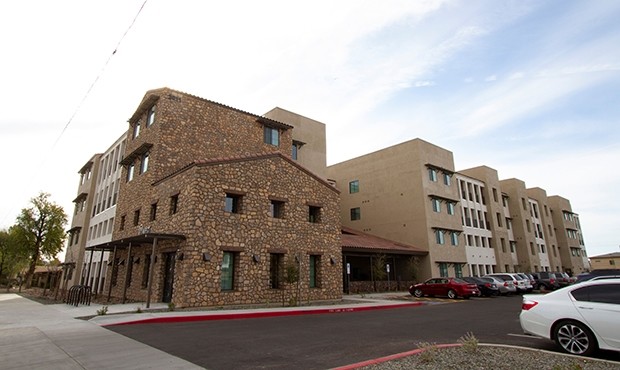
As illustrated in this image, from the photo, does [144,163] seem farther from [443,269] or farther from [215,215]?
[443,269]

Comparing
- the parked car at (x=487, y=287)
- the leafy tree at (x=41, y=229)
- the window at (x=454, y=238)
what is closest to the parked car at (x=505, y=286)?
the parked car at (x=487, y=287)

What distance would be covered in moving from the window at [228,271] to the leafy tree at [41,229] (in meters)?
42.7

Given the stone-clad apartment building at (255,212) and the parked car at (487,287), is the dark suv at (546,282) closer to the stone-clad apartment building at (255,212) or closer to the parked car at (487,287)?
the stone-clad apartment building at (255,212)

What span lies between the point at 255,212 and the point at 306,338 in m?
10.9

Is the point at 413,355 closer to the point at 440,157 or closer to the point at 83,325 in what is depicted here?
the point at 83,325

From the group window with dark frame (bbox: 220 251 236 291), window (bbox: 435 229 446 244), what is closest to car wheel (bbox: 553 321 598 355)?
window with dark frame (bbox: 220 251 236 291)

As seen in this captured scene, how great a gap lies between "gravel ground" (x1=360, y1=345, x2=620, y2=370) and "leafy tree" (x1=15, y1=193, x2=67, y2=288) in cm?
5542

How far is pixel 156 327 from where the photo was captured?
11016 mm

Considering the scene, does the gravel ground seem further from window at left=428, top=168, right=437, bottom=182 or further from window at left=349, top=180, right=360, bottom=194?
window at left=349, top=180, right=360, bottom=194

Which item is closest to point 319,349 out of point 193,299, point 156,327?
point 156,327

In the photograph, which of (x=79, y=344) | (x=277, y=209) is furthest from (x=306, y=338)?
(x=277, y=209)

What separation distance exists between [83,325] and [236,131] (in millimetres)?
16485

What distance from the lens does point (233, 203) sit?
19.3 meters

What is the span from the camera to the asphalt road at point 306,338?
693 cm
